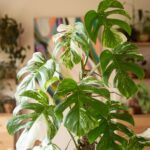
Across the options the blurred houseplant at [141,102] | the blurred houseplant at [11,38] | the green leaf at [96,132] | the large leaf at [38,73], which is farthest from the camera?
the blurred houseplant at [141,102]

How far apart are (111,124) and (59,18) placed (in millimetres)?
2970

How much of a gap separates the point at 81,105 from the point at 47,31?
3035 millimetres

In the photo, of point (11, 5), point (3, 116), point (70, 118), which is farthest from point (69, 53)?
point (11, 5)

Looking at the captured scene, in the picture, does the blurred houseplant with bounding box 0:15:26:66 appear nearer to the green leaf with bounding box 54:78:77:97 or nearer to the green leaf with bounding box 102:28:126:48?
the green leaf with bounding box 102:28:126:48

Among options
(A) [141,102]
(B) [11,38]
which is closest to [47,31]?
(B) [11,38]

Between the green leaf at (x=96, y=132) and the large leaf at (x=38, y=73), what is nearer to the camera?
the green leaf at (x=96, y=132)

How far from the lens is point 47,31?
13.3 feet

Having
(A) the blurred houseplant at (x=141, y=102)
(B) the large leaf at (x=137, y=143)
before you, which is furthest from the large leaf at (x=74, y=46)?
(A) the blurred houseplant at (x=141, y=102)

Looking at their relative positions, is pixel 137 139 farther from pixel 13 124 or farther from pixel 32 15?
pixel 32 15

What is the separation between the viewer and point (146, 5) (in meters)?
4.10

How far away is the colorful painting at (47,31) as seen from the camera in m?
4.03

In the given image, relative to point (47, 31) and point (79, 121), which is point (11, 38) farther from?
point (79, 121)

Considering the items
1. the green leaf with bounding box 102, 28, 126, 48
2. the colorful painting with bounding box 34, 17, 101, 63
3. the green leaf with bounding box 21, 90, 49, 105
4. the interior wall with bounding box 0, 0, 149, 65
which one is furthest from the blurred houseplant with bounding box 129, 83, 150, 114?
the green leaf with bounding box 21, 90, 49, 105

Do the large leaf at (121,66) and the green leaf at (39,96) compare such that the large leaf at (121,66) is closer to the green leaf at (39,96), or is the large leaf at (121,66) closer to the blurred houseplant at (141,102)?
the green leaf at (39,96)
